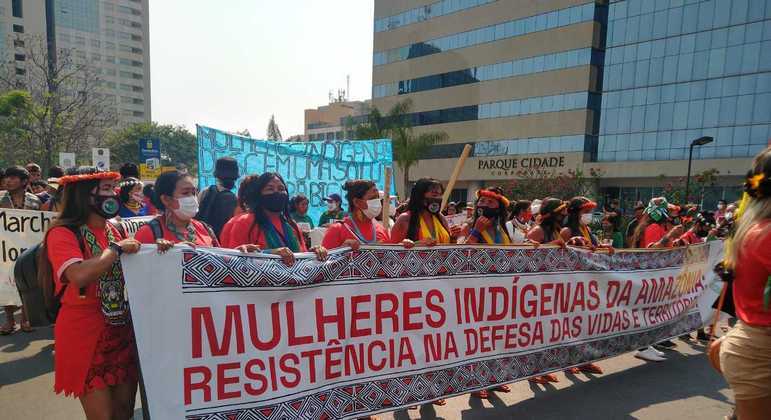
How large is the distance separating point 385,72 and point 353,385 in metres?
46.9

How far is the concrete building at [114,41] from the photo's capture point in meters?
80.2

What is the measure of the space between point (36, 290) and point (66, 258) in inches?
20.3

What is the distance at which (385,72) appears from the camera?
47.3m

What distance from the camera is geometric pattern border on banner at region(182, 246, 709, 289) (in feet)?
8.29

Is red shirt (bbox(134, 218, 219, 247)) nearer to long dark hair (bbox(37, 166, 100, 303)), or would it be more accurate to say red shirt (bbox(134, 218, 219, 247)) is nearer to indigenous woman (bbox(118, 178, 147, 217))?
long dark hair (bbox(37, 166, 100, 303))

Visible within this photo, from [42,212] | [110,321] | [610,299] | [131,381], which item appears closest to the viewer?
[110,321]

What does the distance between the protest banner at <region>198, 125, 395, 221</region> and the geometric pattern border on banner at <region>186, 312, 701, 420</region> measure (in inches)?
163

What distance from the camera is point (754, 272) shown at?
86.0 inches

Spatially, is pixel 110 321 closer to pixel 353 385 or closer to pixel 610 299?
pixel 353 385

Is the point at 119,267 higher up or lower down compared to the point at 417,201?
lower down

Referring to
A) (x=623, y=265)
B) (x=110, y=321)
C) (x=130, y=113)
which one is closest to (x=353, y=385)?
(x=110, y=321)

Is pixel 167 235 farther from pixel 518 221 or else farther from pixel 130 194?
pixel 518 221

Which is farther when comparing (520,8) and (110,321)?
(520,8)

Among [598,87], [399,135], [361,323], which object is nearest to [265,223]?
[361,323]
